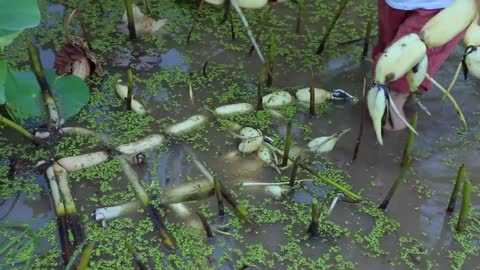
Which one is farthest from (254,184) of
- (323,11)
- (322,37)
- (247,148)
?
(323,11)

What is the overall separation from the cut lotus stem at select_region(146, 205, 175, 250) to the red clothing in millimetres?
769

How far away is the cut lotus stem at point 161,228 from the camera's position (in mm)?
1694

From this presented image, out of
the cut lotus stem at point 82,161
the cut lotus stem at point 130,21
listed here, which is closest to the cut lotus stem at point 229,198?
the cut lotus stem at point 82,161

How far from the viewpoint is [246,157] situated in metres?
1.98

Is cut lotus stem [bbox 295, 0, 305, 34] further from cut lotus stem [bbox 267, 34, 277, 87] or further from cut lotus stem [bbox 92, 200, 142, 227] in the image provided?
cut lotus stem [bbox 92, 200, 142, 227]

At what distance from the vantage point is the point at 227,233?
1.74 metres

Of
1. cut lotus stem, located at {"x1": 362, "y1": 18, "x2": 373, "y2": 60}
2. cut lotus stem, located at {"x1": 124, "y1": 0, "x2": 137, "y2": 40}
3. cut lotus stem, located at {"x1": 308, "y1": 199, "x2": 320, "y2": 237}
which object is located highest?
cut lotus stem, located at {"x1": 124, "y1": 0, "x2": 137, "y2": 40}

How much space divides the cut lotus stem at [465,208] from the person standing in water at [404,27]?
1.37ft

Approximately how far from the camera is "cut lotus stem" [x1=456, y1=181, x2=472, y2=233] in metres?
1.64

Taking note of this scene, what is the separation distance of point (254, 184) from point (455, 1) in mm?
681

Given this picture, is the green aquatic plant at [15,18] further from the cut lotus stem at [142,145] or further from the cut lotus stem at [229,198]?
the cut lotus stem at [229,198]

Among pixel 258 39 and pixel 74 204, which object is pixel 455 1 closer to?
pixel 258 39

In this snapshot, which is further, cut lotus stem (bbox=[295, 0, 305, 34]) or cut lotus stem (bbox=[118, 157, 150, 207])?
cut lotus stem (bbox=[295, 0, 305, 34])

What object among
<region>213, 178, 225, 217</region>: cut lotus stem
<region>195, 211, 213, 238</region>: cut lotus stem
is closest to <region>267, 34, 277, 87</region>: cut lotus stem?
<region>213, 178, 225, 217</region>: cut lotus stem
